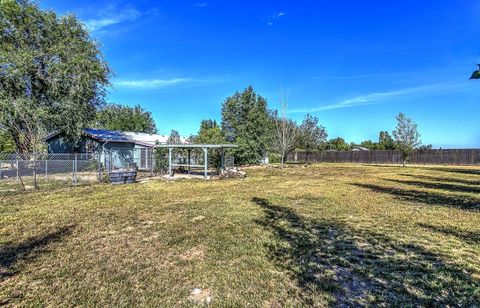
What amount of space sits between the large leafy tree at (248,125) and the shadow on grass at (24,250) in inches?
1034

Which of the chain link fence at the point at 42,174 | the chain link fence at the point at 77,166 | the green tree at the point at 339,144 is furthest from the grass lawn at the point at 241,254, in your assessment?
the green tree at the point at 339,144

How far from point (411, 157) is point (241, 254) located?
37.6m

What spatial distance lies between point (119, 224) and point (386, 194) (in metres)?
8.94

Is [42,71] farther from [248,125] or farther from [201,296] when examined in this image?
[248,125]

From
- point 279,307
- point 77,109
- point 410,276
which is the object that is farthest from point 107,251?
point 77,109

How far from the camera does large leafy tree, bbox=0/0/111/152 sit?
54.4 feet

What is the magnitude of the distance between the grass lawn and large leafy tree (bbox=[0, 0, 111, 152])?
36.5 ft

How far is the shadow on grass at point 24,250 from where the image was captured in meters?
4.08

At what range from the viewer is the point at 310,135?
104ft

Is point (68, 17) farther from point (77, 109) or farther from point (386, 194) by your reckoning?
point (386, 194)

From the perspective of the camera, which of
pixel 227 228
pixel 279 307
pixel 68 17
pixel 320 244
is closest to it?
pixel 279 307

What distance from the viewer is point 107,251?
464cm

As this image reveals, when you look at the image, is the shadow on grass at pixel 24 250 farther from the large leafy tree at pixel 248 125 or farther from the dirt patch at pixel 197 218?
the large leafy tree at pixel 248 125

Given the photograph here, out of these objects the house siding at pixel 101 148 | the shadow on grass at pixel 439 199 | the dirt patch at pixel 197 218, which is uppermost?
the house siding at pixel 101 148
